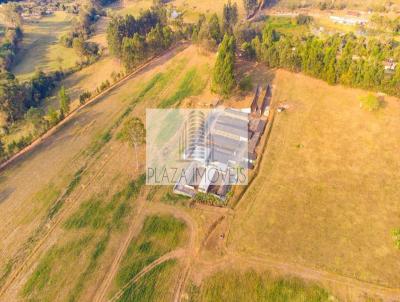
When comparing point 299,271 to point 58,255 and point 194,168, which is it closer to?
point 194,168

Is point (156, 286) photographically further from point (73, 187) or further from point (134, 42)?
point (134, 42)

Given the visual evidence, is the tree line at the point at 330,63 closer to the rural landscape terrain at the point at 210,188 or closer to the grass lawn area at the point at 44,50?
the rural landscape terrain at the point at 210,188

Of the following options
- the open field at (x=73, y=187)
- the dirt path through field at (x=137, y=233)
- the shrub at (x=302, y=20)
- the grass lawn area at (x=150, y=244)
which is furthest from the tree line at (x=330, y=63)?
the shrub at (x=302, y=20)

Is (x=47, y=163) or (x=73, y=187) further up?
(x=47, y=163)

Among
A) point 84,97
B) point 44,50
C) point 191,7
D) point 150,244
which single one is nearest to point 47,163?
point 84,97

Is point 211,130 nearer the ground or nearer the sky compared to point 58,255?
nearer the sky

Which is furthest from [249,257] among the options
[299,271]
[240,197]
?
[240,197]
